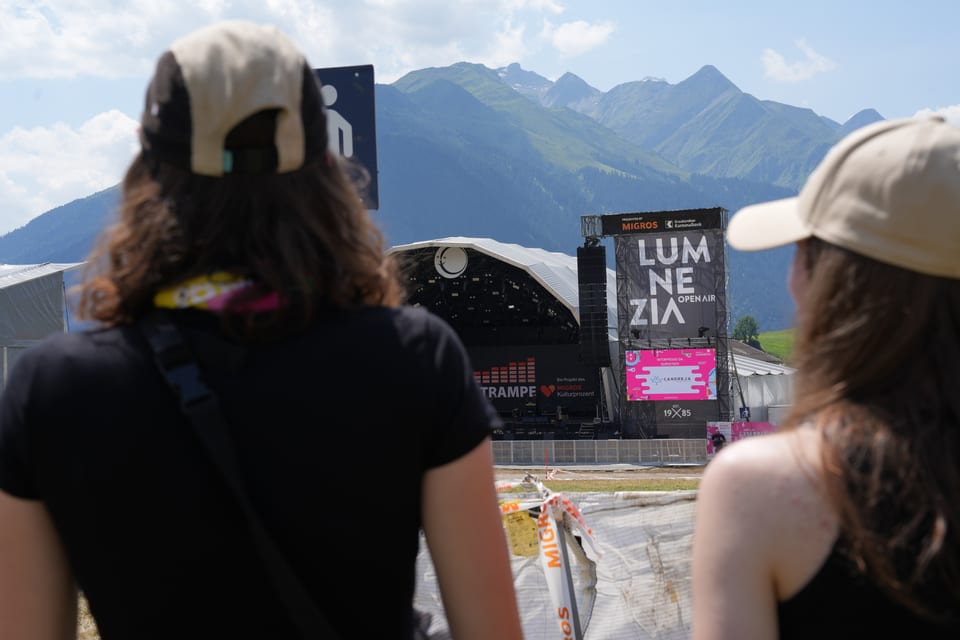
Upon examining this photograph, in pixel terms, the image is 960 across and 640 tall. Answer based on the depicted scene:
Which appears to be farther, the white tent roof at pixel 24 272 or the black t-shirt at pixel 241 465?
the white tent roof at pixel 24 272

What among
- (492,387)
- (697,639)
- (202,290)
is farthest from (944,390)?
(492,387)

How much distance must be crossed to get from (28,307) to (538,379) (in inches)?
996

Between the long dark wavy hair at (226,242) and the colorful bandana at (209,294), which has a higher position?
the long dark wavy hair at (226,242)

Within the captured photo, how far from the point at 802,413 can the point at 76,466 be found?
1.22 meters

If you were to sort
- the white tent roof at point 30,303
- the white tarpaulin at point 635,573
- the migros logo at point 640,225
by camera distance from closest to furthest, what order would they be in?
the white tarpaulin at point 635,573
the white tent roof at point 30,303
the migros logo at point 640,225

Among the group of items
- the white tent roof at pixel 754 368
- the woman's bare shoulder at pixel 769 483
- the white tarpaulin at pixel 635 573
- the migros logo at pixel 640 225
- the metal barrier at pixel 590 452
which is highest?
the migros logo at pixel 640 225

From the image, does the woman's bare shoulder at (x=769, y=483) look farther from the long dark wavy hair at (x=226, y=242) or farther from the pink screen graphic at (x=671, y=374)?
the pink screen graphic at (x=671, y=374)

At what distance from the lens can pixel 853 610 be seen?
4.80ft

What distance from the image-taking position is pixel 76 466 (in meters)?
1.56

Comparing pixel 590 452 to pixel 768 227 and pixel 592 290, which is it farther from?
pixel 768 227

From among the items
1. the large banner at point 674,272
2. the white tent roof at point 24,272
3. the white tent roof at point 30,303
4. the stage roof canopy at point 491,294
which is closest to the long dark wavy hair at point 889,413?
the white tent roof at point 30,303

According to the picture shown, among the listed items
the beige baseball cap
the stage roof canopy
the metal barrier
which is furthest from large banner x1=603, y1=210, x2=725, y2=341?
the beige baseball cap

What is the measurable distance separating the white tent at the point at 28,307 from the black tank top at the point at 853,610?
1878cm

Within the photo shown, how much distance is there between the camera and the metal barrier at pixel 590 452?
35.8 m
